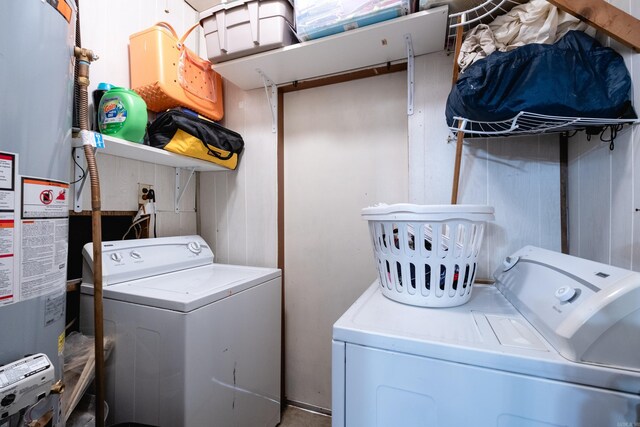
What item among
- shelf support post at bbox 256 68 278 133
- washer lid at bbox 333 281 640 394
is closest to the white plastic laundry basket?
washer lid at bbox 333 281 640 394

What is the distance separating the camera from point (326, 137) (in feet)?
6.06

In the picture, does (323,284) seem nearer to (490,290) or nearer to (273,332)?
(273,332)

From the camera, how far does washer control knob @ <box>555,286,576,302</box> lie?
0.65 metres

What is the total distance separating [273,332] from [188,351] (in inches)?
24.6

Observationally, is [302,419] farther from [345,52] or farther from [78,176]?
[345,52]

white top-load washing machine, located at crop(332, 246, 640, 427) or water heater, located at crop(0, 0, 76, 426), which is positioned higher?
water heater, located at crop(0, 0, 76, 426)

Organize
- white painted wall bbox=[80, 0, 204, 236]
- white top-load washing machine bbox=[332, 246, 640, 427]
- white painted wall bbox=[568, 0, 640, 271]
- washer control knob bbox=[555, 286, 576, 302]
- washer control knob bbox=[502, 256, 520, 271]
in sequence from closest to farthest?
white top-load washing machine bbox=[332, 246, 640, 427], washer control knob bbox=[555, 286, 576, 302], white painted wall bbox=[568, 0, 640, 271], washer control knob bbox=[502, 256, 520, 271], white painted wall bbox=[80, 0, 204, 236]

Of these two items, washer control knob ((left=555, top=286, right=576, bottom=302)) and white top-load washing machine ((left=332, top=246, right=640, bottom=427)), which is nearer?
white top-load washing machine ((left=332, top=246, right=640, bottom=427))

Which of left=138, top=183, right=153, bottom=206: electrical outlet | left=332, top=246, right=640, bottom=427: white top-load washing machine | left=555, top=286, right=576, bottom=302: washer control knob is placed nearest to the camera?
left=332, top=246, right=640, bottom=427: white top-load washing machine

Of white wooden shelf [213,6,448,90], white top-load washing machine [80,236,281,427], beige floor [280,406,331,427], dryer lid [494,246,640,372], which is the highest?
white wooden shelf [213,6,448,90]

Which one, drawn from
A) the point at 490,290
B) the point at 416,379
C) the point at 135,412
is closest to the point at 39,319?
the point at 135,412

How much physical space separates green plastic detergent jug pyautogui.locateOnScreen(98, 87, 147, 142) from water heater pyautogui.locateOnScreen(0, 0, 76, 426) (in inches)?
15.3

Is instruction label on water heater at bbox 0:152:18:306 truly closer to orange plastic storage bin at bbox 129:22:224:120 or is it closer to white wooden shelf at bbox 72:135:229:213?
white wooden shelf at bbox 72:135:229:213

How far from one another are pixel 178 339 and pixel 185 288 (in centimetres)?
24
